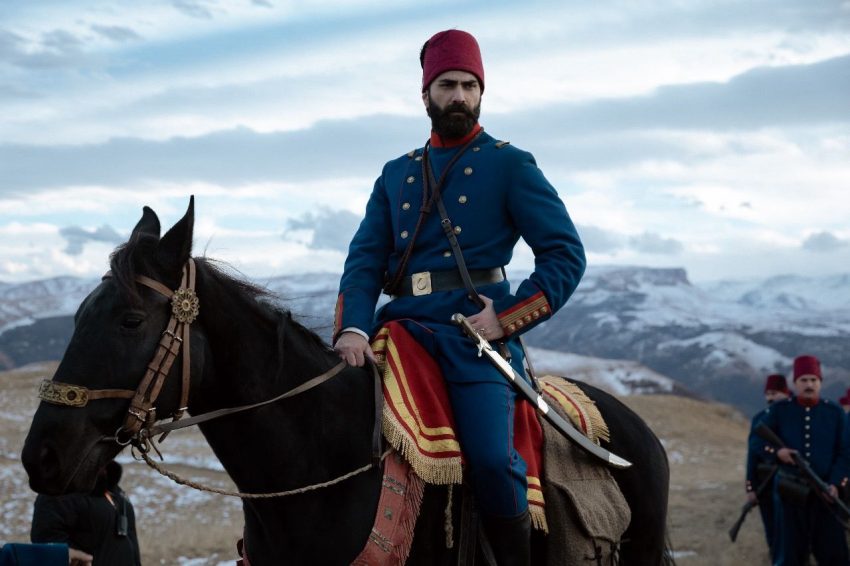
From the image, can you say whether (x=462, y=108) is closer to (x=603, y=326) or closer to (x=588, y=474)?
(x=588, y=474)

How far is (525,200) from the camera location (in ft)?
15.8

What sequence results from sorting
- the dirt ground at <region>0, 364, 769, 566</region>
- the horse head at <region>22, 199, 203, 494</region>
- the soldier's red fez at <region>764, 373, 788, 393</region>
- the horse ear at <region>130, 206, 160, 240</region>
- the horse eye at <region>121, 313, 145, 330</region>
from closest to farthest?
1. the horse head at <region>22, 199, 203, 494</region>
2. the horse eye at <region>121, 313, 145, 330</region>
3. the horse ear at <region>130, 206, 160, 240</region>
4. the soldier's red fez at <region>764, 373, 788, 393</region>
5. the dirt ground at <region>0, 364, 769, 566</region>

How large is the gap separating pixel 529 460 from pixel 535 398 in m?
0.30

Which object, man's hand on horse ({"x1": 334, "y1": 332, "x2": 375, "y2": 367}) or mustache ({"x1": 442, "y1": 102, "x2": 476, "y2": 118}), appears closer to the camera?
man's hand on horse ({"x1": 334, "y1": 332, "x2": 375, "y2": 367})

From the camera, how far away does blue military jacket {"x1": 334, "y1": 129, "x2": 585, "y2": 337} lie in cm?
470

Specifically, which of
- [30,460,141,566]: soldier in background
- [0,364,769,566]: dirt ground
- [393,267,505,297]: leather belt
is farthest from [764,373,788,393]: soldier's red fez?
[393,267,505,297]: leather belt

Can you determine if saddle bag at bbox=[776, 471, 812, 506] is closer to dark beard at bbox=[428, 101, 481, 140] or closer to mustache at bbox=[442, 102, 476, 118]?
dark beard at bbox=[428, 101, 481, 140]

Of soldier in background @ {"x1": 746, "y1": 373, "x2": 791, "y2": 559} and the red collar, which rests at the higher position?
the red collar

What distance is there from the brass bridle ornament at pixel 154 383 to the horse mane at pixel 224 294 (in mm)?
73

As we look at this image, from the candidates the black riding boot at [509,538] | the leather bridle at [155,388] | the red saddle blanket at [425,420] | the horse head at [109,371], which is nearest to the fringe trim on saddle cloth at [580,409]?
the red saddle blanket at [425,420]

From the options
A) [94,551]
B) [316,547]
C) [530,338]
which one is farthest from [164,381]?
[530,338]

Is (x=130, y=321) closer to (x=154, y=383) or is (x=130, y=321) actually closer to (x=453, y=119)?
(x=154, y=383)

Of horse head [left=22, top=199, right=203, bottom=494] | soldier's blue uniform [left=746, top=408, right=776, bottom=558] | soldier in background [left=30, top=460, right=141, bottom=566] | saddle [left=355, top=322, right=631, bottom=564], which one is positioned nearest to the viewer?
horse head [left=22, top=199, right=203, bottom=494]

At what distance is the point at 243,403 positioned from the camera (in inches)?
158
